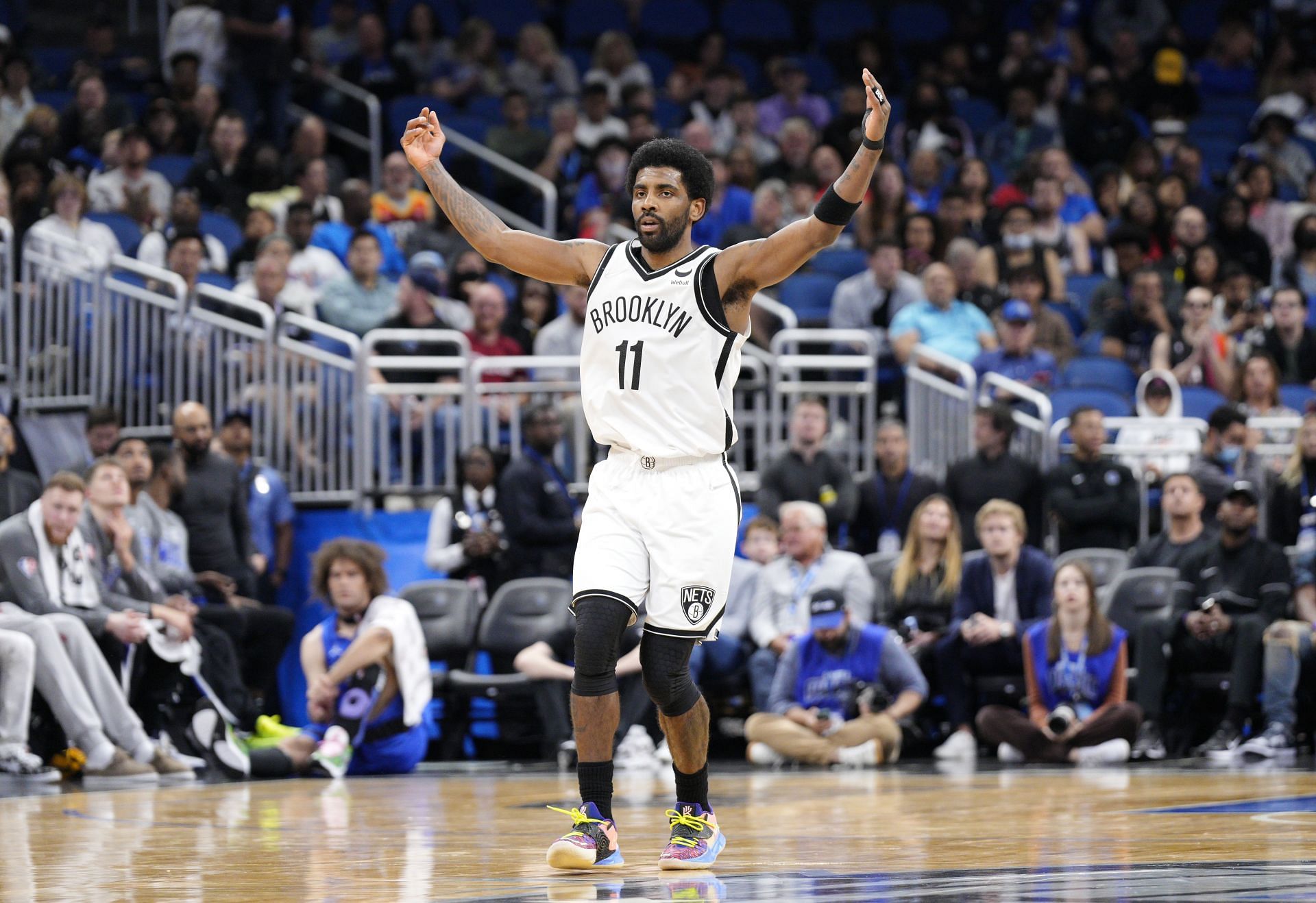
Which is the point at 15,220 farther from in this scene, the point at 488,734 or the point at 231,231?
the point at 488,734

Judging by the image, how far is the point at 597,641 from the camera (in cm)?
604

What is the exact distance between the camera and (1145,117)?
19.9 metres

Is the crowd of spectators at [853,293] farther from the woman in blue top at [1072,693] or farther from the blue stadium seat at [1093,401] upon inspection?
the blue stadium seat at [1093,401]

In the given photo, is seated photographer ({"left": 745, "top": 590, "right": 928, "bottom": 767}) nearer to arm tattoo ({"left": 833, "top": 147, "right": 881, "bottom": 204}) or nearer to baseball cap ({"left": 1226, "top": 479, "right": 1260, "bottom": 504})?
baseball cap ({"left": 1226, "top": 479, "right": 1260, "bottom": 504})

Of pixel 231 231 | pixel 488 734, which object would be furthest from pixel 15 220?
pixel 488 734

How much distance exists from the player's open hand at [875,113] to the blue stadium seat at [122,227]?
31.4 feet

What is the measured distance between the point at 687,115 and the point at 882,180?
2.52 metres

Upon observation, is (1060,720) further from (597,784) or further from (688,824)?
(597,784)

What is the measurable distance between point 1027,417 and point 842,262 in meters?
3.04

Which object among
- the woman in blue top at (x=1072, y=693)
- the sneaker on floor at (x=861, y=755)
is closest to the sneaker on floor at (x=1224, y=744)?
the woman in blue top at (x=1072, y=693)

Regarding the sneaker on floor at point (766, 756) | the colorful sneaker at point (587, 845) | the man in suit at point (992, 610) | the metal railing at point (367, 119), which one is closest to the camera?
the colorful sneaker at point (587, 845)

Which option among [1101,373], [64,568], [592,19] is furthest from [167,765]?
[592,19]

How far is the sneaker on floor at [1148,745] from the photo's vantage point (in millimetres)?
11539

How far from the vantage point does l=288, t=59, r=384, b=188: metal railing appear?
1770 cm
